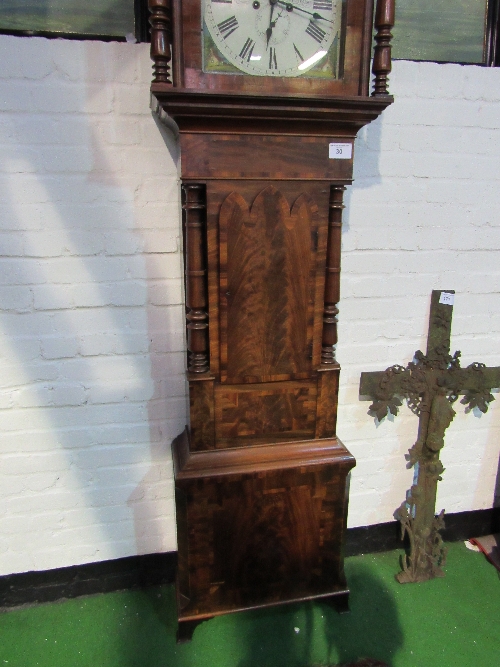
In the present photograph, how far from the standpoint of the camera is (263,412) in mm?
1399

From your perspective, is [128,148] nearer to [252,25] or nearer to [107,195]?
[107,195]

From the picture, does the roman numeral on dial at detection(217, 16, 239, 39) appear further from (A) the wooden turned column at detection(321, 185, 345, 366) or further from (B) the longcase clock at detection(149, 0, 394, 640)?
(A) the wooden turned column at detection(321, 185, 345, 366)

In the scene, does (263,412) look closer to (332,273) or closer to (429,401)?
(332,273)

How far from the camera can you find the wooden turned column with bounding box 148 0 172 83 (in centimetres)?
107

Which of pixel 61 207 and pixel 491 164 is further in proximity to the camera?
pixel 491 164

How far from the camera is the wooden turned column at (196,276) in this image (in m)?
1.23

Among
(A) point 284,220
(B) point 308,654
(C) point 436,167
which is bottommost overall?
(B) point 308,654

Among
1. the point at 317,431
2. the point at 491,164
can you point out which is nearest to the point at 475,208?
the point at 491,164

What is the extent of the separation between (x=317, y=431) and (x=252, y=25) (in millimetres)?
1094

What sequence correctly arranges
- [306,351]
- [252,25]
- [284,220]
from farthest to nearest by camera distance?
[306,351] → [284,220] → [252,25]

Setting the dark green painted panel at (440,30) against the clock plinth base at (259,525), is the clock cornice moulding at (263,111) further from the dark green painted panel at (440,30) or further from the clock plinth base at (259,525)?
the clock plinth base at (259,525)

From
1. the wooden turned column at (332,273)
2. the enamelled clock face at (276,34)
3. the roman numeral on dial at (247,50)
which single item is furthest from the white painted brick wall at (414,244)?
the roman numeral on dial at (247,50)

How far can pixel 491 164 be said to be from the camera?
Result: 5.34ft

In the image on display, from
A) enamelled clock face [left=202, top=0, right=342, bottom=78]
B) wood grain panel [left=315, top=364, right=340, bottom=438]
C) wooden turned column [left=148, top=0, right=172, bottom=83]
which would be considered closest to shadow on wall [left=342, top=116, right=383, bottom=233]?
enamelled clock face [left=202, top=0, right=342, bottom=78]
